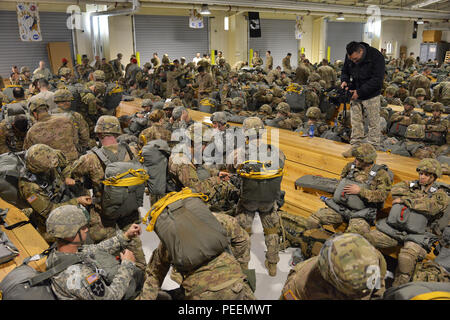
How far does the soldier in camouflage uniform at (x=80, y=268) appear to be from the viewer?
2049 millimetres

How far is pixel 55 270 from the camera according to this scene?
6.76 feet

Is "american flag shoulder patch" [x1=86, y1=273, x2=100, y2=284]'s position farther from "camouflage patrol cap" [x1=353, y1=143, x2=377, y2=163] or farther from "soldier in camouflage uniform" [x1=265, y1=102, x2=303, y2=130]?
"soldier in camouflage uniform" [x1=265, y1=102, x2=303, y2=130]

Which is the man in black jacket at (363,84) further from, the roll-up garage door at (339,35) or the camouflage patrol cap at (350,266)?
the roll-up garage door at (339,35)

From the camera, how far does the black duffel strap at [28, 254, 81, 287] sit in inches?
79.0

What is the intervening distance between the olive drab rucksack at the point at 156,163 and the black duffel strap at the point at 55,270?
183cm

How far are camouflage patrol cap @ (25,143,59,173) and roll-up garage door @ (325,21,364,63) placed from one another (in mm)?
23948

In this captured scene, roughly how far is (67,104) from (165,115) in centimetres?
152

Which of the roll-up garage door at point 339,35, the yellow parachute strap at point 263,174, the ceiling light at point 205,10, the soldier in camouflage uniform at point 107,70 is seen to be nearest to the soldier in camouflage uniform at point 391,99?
the ceiling light at point 205,10

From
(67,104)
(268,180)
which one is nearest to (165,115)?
(67,104)

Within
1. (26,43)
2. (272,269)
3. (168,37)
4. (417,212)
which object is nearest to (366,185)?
(417,212)

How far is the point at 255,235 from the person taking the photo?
4.62 m

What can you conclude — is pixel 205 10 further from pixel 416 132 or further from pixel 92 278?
pixel 92 278

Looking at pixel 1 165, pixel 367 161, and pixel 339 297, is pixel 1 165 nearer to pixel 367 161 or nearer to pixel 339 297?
pixel 339 297

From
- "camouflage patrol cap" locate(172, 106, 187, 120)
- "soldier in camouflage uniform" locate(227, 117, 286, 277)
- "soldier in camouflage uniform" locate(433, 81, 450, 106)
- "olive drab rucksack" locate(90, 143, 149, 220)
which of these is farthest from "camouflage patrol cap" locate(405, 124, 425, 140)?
"olive drab rucksack" locate(90, 143, 149, 220)
